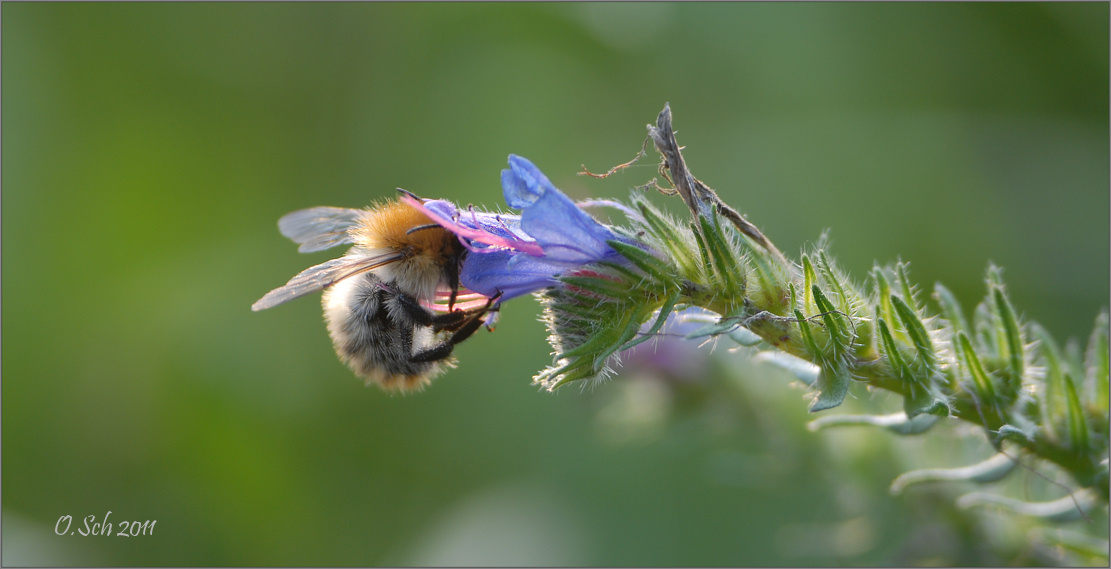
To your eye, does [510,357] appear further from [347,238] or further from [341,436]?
[347,238]

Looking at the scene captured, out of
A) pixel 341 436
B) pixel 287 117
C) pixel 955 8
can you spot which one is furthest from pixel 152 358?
pixel 955 8

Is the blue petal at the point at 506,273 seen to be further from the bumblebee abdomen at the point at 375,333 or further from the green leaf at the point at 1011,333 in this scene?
the green leaf at the point at 1011,333

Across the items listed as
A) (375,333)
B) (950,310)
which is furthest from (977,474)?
(375,333)

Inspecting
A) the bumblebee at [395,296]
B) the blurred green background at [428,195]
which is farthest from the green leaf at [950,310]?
the blurred green background at [428,195]

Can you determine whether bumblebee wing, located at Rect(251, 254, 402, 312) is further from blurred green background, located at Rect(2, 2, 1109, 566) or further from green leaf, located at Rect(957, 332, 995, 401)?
blurred green background, located at Rect(2, 2, 1109, 566)

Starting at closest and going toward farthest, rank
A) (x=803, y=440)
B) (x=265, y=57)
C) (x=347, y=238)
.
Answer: (x=347, y=238), (x=803, y=440), (x=265, y=57)

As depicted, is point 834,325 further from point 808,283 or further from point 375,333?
point 375,333

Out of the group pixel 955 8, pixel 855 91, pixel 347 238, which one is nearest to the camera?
pixel 347 238
